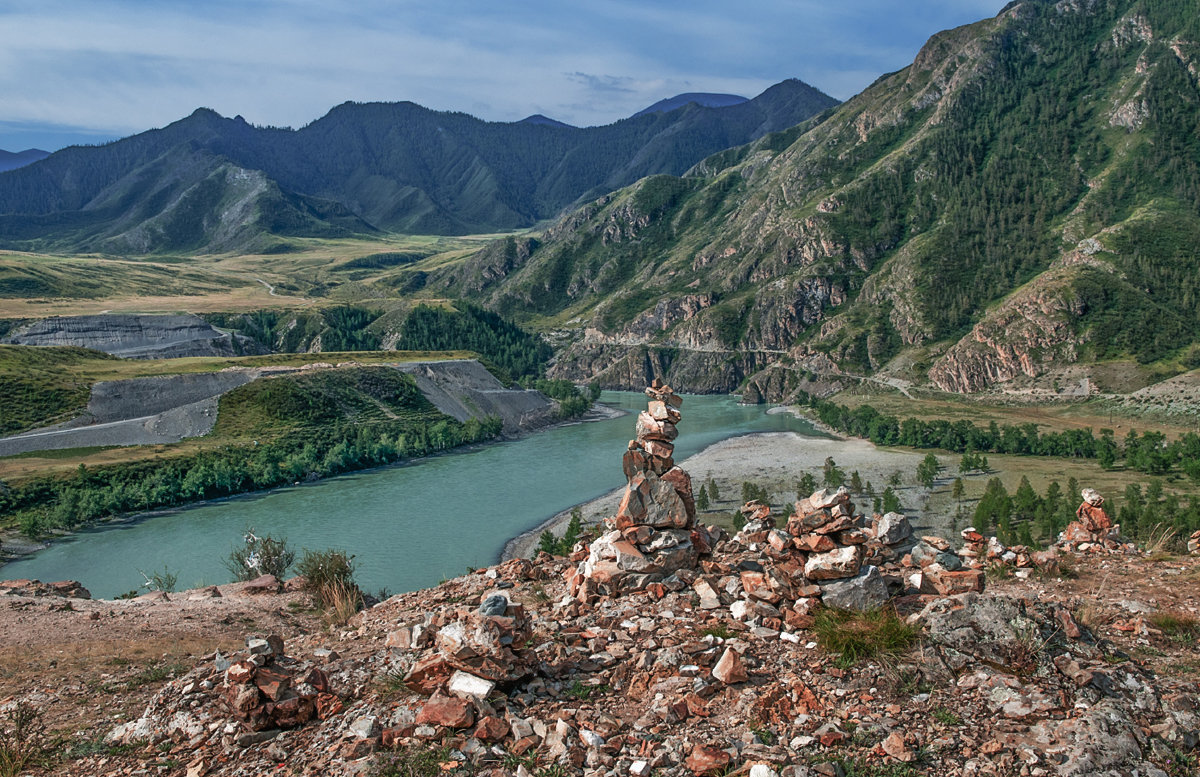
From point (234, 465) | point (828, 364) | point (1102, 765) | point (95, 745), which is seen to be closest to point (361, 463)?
point (234, 465)

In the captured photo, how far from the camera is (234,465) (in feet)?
255

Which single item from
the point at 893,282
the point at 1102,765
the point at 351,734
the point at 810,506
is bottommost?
the point at 351,734

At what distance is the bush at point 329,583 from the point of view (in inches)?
674

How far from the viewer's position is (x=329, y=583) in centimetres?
1823

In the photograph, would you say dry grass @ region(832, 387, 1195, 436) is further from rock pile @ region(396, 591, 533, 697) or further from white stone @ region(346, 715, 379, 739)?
white stone @ region(346, 715, 379, 739)

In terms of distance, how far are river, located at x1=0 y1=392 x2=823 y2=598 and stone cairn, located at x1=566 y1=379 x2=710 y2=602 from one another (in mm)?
33643

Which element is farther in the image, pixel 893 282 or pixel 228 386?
pixel 893 282

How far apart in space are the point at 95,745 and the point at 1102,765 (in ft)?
40.6

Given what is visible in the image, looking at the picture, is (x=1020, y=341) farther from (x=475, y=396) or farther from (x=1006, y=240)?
(x=475, y=396)

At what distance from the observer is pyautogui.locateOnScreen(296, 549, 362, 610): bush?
56.2 feet

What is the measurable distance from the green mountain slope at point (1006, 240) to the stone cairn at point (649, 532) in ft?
405

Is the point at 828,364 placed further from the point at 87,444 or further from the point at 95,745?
the point at 95,745

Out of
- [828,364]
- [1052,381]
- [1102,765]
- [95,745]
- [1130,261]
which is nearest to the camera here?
[1102,765]

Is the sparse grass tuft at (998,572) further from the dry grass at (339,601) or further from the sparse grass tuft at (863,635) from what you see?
the dry grass at (339,601)
